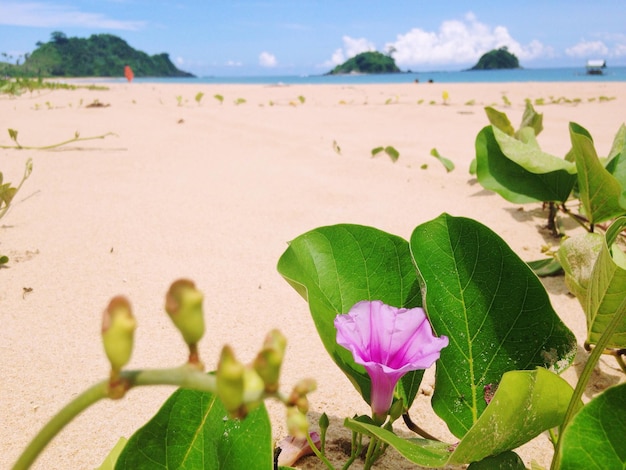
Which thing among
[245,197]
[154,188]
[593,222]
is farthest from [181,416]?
[154,188]

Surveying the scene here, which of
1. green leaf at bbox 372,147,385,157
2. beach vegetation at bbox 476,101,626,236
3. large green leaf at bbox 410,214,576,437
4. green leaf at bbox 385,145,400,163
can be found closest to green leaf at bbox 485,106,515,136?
beach vegetation at bbox 476,101,626,236

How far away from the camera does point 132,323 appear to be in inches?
11.0

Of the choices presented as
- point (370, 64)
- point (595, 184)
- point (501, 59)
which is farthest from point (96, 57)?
point (595, 184)

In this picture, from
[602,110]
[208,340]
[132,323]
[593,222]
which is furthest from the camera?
[602,110]

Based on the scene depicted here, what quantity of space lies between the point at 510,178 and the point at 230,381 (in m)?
1.42

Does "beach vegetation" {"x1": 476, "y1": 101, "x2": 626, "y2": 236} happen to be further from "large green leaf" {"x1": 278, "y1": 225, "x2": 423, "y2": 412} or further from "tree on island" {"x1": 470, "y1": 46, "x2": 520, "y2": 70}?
"tree on island" {"x1": 470, "y1": 46, "x2": 520, "y2": 70}

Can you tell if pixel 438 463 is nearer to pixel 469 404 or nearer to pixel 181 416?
pixel 469 404

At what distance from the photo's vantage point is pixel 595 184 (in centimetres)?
126

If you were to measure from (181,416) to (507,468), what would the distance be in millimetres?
371

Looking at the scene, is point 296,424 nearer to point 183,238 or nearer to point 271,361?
point 271,361

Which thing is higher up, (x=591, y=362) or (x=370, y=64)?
(x=370, y=64)

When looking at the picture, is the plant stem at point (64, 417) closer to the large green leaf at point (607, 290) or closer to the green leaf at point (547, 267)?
the large green leaf at point (607, 290)

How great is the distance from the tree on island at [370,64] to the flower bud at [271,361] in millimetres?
77935

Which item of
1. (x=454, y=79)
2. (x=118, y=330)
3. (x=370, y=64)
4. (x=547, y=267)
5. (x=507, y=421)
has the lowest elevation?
(x=547, y=267)
